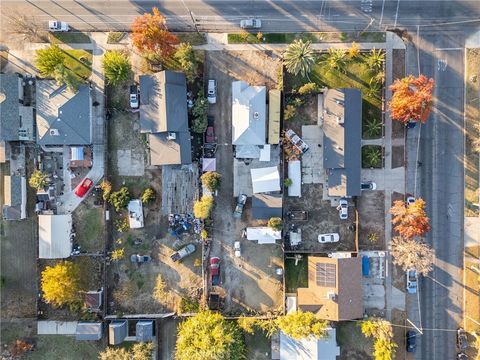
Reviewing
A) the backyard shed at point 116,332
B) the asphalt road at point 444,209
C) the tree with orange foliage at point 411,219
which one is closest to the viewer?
the tree with orange foliage at point 411,219

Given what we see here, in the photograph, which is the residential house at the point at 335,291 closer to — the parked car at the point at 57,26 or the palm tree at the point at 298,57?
the palm tree at the point at 298,57

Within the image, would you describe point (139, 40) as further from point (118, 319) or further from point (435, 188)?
point (435, 188)

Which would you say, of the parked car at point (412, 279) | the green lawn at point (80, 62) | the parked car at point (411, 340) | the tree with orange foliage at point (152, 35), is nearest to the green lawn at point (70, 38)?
the green lawn at point (80, 62)

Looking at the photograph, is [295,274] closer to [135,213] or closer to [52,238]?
[135,213]

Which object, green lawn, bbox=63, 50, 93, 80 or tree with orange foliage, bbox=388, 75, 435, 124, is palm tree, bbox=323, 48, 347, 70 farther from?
green lawn, bbox=63, 50, 93, 80

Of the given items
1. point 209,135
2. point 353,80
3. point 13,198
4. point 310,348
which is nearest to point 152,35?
point 209,135

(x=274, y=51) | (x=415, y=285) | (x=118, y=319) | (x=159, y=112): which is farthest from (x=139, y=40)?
(x=415, y=285)
